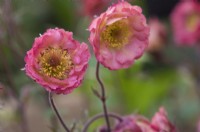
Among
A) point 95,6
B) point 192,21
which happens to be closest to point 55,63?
point 95,6

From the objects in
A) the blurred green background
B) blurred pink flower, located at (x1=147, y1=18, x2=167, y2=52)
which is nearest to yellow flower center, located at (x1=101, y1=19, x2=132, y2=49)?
the blurred green background

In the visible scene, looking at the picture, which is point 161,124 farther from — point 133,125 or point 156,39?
Result: point 156,39

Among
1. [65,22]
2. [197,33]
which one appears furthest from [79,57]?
[65,22]

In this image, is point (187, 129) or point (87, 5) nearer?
point (87, 5)

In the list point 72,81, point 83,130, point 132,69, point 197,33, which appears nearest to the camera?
point 72,81

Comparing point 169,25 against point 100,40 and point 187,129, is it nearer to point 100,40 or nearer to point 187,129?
point 187,129

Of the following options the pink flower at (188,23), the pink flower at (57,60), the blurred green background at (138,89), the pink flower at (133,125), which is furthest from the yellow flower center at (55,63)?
the pink flower at (188,23)
